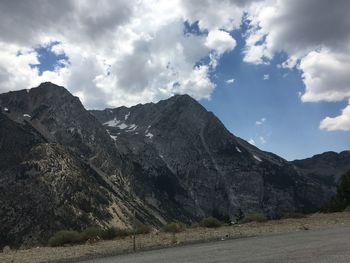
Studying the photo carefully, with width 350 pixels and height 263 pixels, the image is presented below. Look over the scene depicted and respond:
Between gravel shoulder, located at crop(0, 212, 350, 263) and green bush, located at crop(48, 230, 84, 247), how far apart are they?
165 centimetres

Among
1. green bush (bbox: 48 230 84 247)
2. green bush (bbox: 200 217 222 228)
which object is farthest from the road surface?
green bush (bbox: 200 217 222 228)

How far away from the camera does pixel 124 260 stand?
1756 cm

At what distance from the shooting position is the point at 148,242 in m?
23.6

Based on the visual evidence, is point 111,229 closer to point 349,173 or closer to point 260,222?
point 260,222

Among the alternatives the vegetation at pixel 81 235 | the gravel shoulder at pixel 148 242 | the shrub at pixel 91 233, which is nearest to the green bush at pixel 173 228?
the gravel shoulder at pixel 148 242

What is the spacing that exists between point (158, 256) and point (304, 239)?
6640 millimetres

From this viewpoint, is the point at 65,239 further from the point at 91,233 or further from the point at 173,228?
the point at 173,228

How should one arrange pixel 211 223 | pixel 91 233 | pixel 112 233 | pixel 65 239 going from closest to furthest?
pixel 65 239 → pixel 112 233 → pixel 91 233 → pixel 211 223

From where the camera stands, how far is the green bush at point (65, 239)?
85.3ft

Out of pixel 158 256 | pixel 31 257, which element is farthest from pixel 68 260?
pixel 158 256

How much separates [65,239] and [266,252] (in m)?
13.4

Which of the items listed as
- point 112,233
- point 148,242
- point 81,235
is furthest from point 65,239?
point 148,242

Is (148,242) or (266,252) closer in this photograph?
(266,252)

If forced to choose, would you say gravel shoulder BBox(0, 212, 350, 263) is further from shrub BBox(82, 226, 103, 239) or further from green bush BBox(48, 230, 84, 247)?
shrub BBox(82, 226, 103, 239)
